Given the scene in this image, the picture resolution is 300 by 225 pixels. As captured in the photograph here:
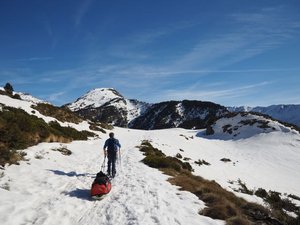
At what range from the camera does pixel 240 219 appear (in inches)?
318

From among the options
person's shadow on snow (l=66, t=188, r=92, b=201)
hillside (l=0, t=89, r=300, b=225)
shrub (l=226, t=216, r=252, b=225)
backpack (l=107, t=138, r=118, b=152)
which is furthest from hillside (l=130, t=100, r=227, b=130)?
shrub (l=226, t=216, r=252, b=225)

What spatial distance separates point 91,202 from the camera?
10.2 meters

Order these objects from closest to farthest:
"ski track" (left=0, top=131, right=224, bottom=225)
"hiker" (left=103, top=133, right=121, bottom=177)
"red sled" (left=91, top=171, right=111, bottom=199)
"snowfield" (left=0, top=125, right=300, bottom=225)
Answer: "ski track" (left=0, top=131, right=224, bottom=225), "snowfield" (left=0, top=125, right=300, bottom=225), "red sled" (left=91, top=171, right=111, bottom=199), "hiker" (left=103, top=133, right=121, bottom=177)

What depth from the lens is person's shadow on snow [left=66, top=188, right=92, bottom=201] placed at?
10.6m

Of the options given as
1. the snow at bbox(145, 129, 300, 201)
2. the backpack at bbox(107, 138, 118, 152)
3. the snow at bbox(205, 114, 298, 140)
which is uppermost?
the snow at bbox(205, 114, 298, 140)

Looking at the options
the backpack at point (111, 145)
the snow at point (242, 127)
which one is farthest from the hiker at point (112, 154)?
the snow at point (242, 127)

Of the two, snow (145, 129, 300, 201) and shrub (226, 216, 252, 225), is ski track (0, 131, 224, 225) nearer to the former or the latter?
shrub (226, 216, 252, 225)

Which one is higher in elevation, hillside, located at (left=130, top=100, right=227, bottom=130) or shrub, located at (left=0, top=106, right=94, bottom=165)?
hillside, located at (left=130, top=100, right=227, bottom=130)

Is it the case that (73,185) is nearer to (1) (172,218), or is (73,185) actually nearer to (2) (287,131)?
(1) (172,218)

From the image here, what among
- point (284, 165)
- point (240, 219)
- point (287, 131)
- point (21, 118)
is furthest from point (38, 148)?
point (287, 131)

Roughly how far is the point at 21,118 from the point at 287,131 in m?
46.1

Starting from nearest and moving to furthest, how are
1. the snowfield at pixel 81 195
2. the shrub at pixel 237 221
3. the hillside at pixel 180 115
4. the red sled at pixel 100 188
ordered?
the shrub at pixel 237 221, the snowfield at pixel 81 195, the red sled at pixel 100 188, the hillside at pixel 180 115

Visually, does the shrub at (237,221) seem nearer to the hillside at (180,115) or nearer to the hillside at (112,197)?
the hillside at (112,197)

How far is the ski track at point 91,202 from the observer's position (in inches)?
328
